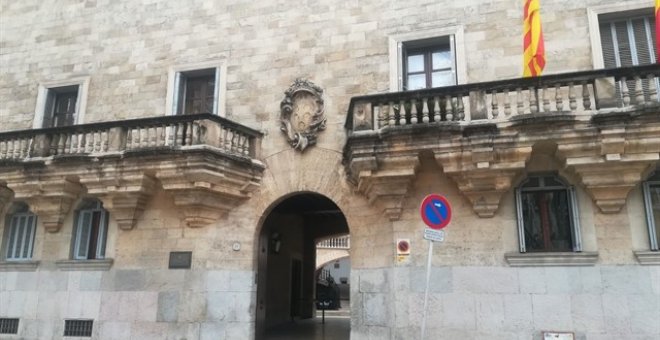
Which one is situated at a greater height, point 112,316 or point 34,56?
point 34,56

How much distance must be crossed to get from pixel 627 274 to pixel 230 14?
971cm

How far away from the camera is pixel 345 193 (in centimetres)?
1036

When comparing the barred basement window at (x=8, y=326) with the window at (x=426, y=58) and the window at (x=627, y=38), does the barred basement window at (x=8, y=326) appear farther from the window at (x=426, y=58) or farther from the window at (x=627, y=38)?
the window at (x=627, y=38)

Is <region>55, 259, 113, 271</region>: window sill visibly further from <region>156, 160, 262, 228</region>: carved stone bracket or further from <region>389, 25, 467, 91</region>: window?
<region>389, 25, 467, 91</region>: window

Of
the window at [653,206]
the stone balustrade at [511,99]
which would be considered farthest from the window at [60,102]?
the window at [653,206]

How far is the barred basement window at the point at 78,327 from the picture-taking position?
10984mm

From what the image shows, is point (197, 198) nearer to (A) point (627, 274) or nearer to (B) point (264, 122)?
(B) point (264, 122)

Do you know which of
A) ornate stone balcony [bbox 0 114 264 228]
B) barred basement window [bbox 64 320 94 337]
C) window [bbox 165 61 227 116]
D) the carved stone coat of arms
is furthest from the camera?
window [bbox 165 61 227 116]

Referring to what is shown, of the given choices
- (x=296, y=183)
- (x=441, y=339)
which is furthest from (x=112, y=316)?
(x=441, y=339)

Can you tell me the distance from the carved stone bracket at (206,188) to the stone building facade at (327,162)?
0.13 feet

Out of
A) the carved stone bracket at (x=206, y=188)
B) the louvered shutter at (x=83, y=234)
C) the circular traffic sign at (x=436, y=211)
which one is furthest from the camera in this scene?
the louvered shutter at (x=83, y=234)

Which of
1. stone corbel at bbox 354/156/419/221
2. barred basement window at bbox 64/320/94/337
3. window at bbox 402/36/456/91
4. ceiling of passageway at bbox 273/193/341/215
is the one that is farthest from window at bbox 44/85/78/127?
window at bbox 402/36/456/91

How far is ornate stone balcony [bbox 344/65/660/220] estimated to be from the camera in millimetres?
8078

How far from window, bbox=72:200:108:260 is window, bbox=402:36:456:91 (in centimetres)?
732
